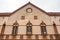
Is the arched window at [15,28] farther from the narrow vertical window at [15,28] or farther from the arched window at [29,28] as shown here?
the arched window at [29,28]

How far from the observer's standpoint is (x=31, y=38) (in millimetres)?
15945

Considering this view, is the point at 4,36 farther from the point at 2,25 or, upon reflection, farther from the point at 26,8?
the point at 26,8

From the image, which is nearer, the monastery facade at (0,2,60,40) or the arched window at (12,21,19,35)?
the monastery facade at (0,2,60,40)

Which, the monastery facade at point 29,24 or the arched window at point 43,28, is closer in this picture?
the monastery facade at point 29,24

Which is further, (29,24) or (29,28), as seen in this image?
(29,24)

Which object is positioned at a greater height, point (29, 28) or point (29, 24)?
point (29, 24)

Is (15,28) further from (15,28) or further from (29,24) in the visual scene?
(29,24)

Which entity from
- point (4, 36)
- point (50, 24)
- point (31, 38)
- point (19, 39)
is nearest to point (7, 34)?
point (4, 36)

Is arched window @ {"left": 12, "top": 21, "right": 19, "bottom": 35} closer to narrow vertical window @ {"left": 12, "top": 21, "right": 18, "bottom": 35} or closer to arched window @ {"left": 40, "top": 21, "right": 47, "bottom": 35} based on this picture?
narrow vertical window @ {"left": 12, "top": 21, "right": 18, "bottom": 35}

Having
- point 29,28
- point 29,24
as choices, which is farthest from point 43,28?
point 29,24

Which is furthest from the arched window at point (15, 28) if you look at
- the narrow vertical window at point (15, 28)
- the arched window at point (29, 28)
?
the arched window at point (29, 28)

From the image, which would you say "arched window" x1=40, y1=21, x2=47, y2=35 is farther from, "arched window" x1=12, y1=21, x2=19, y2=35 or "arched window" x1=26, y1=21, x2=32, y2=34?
"arched window" x1=12, y1=21, x2=19, y2=35

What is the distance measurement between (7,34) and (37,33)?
13.6ft

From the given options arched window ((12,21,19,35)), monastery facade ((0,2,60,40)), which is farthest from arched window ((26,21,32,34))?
arched window ((12,21,19,35))
